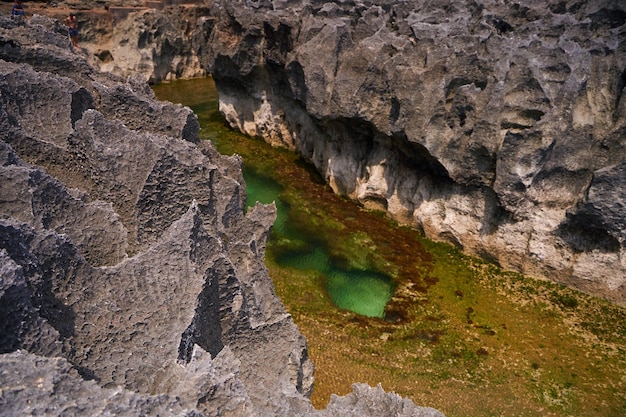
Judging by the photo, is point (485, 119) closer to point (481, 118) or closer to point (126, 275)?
point (481, 118)

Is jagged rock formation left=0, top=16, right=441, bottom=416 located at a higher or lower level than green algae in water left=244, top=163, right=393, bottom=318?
higher

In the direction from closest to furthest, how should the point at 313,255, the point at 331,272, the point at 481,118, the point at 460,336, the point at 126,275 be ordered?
the point at 126,275 < the point at 460,336 < the point at 481,118 < the point at 331,272 < the point at 313,255

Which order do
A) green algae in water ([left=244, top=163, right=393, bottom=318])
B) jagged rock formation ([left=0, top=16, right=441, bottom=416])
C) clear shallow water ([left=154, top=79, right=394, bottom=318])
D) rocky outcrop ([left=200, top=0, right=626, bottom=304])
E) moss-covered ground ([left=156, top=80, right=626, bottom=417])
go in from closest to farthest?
jagged rock formation ([left=0, top=16, right=441, bottom=416]) → moss-covered ground ([left=156, top=80, right=626, bottom=417]) → rocky outcrop ([left=200, top=0, right=626, bottom=304]) → green algae in water ([left=244, top=163, right=393, bottom=318]) → clear shallow water ([left=154, top=79, right=394, bottom=318])

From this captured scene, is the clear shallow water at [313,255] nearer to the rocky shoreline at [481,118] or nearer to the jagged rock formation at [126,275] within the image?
the rocky shoreline at [481,118]

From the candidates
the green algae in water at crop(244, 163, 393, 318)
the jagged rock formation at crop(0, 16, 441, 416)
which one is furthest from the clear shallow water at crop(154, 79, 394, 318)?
the jagged rock formation at crop(0, 16, 441, 416)

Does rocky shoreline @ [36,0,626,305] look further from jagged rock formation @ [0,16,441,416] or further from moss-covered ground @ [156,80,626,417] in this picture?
jagged rock formation @ [0,16,441,416]

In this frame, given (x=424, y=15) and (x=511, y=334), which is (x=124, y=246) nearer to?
(x=511, y=334)

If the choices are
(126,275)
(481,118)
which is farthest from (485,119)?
(126,275)
